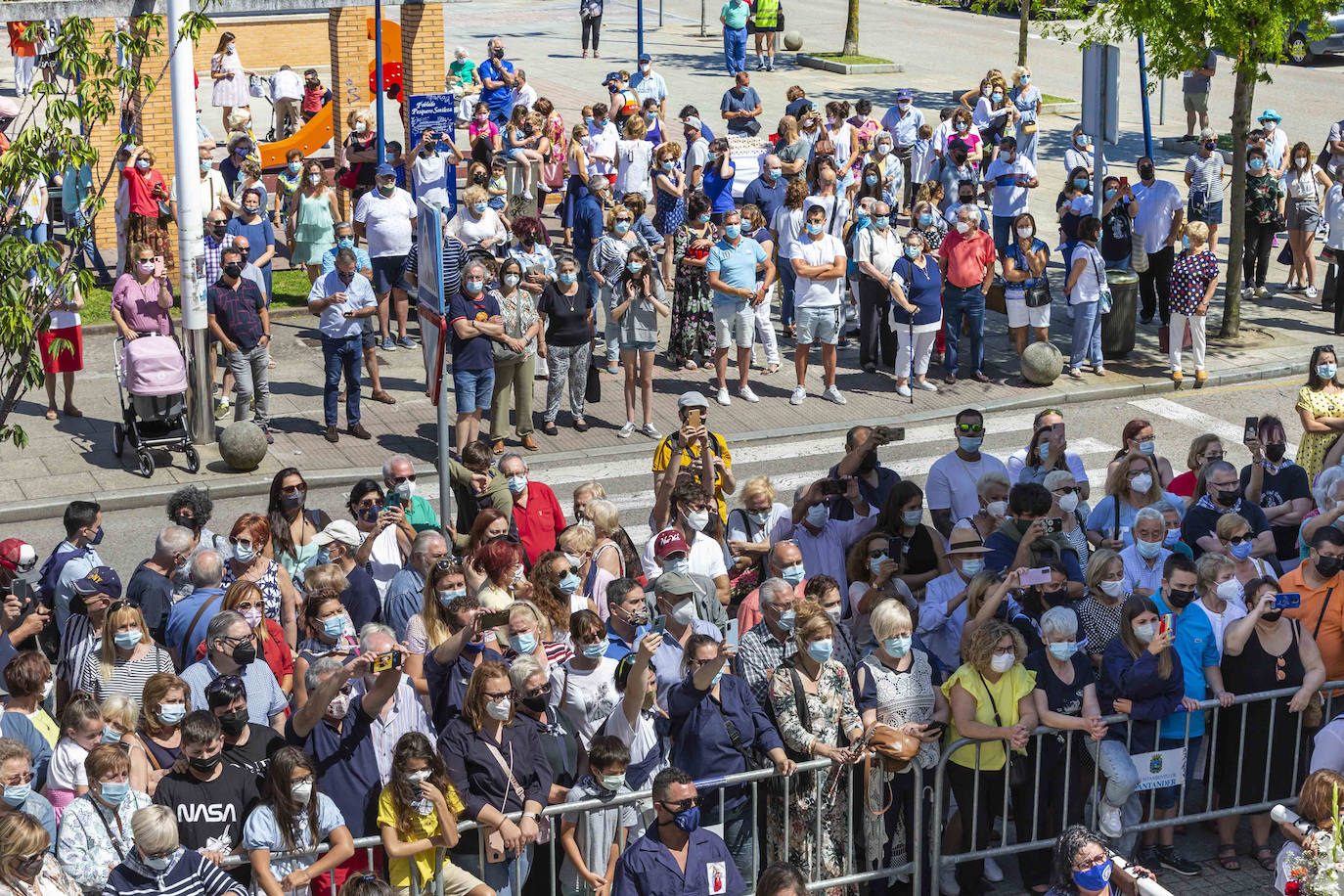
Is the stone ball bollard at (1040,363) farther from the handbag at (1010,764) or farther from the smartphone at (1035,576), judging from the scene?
the handbag at (1010,764)

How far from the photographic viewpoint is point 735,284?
17.2m

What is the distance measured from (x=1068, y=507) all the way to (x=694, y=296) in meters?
7.26

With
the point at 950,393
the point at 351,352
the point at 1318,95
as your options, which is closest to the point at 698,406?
the point at 351,352

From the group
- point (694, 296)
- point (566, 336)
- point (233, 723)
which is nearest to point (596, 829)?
point (233, 723)

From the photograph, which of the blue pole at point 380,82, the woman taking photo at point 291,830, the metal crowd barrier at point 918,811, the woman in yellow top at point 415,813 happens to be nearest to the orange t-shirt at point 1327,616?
the metal crowd barrier at point 918,811

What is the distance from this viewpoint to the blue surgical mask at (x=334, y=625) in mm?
8961

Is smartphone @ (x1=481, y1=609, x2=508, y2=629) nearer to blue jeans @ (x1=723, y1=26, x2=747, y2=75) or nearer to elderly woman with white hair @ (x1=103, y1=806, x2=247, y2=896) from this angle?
elderly woman with white hair @ (x1=103, y1=806, x2=247, y2=896)

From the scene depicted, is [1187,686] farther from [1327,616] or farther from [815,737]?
[815,737]

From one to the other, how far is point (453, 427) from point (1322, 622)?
29.1ft

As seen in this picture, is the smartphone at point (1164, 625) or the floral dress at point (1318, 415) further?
the floral dress at point (1318, 415)

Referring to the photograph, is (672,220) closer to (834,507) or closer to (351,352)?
(351,352)

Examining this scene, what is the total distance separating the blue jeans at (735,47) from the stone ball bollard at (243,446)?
67.5 feet

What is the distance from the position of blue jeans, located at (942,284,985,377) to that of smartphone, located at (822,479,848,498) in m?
7.01

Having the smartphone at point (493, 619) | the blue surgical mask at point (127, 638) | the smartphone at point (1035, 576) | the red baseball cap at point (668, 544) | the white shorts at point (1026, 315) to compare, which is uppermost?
the white shorts at point (1026, 315)
